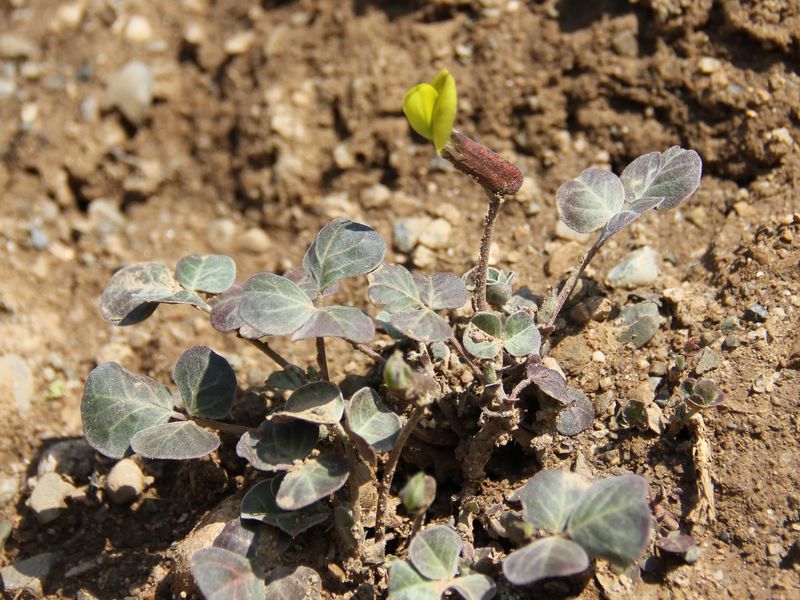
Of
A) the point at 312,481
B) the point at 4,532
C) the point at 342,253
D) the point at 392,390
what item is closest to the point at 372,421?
the point at 392,390

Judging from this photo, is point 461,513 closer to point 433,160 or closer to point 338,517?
point 338,517

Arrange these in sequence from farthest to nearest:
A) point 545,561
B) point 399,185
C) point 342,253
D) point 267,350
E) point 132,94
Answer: point 132,94 < point 399,185 < point 267,350 < point 342,253 < point 545,561

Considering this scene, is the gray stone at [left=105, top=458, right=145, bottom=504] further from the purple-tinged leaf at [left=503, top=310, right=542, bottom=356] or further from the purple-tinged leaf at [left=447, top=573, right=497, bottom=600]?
the purple-tinged leaf at [left=503, top=310, right=542, bottom=356]

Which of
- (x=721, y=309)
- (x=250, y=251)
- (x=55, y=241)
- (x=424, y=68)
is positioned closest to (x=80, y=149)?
(x=55, y=241)

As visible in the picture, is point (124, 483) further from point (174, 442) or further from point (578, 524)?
point (578, 524)

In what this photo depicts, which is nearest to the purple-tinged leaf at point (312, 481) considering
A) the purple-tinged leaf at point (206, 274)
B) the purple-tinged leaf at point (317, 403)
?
the purple-tinged leaf at point (317, 403)

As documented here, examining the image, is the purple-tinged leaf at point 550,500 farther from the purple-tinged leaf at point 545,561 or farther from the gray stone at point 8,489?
the gray stone at point 8,489

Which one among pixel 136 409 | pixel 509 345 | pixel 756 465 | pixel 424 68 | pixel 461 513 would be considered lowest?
pixel 461 513
